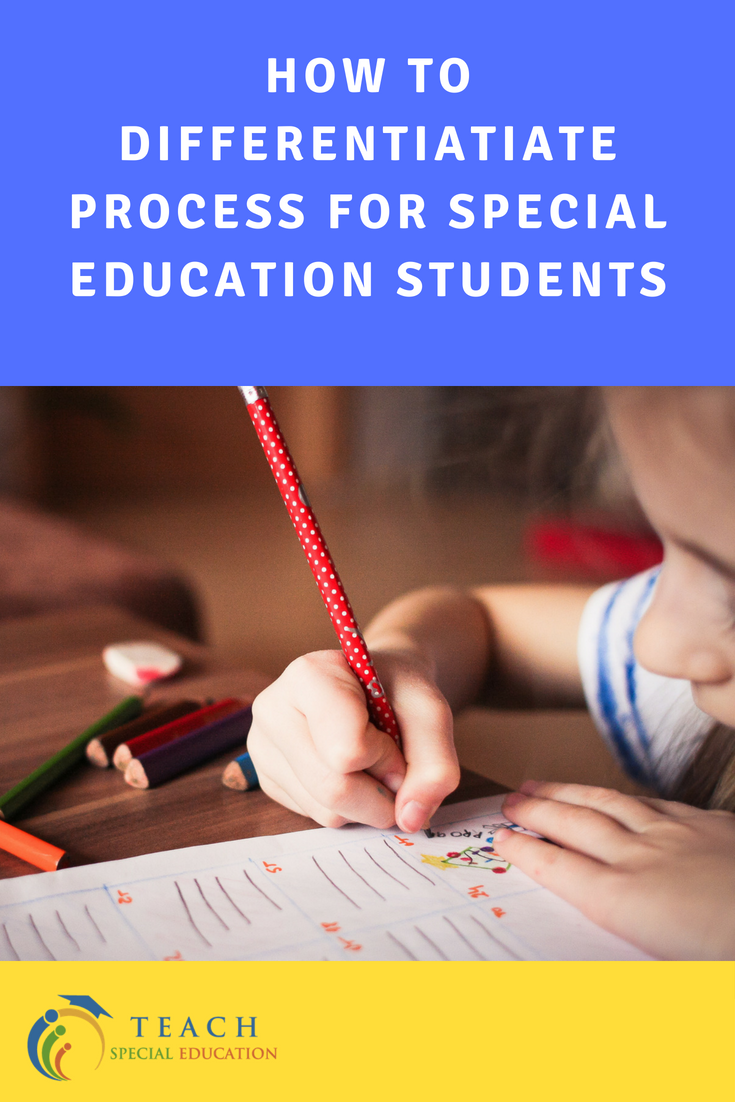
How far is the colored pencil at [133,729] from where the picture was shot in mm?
348

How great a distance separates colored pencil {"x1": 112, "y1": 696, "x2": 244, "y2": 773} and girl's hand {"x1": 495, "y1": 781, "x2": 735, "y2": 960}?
13 centimetres

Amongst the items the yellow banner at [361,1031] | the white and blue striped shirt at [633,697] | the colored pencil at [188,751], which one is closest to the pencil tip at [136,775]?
the colored pencil at [188,751]

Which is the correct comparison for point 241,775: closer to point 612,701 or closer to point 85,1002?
point 85,1002

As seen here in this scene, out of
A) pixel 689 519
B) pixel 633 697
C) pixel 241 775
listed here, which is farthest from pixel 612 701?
pixel 241 775

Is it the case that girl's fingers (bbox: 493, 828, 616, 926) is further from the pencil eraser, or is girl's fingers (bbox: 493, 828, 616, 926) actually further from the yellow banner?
the pencil eraser

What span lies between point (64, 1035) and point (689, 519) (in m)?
A: 0.33

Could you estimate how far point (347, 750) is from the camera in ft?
0.93

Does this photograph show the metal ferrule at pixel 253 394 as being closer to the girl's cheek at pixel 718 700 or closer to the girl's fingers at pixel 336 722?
the girl's fingers at pixel 336 722

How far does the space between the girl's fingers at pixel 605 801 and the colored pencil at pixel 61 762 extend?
185 mm

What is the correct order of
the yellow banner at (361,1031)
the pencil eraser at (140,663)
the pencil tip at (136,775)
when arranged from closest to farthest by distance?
the yellow banner at (361,1031) → the pencil tip at (136,775) → the pencil eraser at (140,663)

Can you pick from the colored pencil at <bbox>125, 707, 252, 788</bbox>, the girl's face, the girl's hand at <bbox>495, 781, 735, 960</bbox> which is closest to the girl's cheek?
the girl's face

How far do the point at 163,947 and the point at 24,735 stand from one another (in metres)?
0.17

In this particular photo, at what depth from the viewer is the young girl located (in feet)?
0.89
